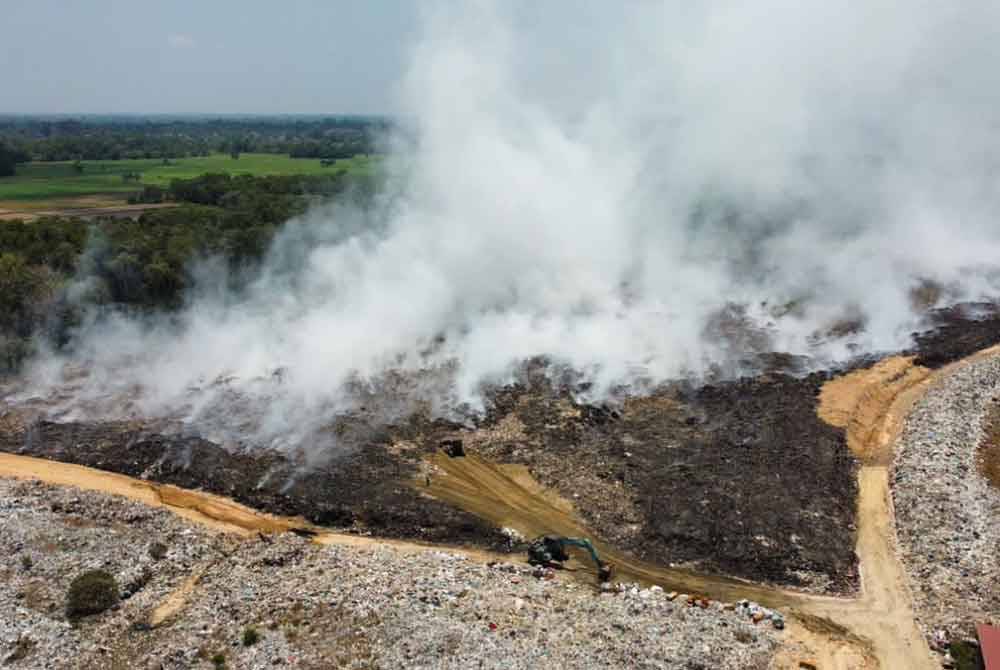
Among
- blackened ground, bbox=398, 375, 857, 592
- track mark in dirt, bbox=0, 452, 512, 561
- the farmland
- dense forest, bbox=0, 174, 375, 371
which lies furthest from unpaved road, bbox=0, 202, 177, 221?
blackened ground, bbox=398, 375, 857, 592

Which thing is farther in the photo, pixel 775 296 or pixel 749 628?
pixel 775 296

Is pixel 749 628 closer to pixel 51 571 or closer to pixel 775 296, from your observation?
pixel 51 571

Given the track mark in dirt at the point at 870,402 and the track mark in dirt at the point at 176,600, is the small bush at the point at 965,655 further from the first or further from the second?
the track mark in dirt at the point at 176,600

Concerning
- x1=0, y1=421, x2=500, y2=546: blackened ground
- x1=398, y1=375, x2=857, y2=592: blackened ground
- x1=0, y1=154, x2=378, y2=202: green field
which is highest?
x1=0, y1=154, x2=378, y2=202: green field

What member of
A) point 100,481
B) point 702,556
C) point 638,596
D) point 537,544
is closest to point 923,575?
point 702,556

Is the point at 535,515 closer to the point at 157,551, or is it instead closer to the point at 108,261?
the point at 157,551

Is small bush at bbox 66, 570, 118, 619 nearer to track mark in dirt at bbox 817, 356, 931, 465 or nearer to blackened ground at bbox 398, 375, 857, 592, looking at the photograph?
blackened ground at bbox 398, 375, 857, 592
